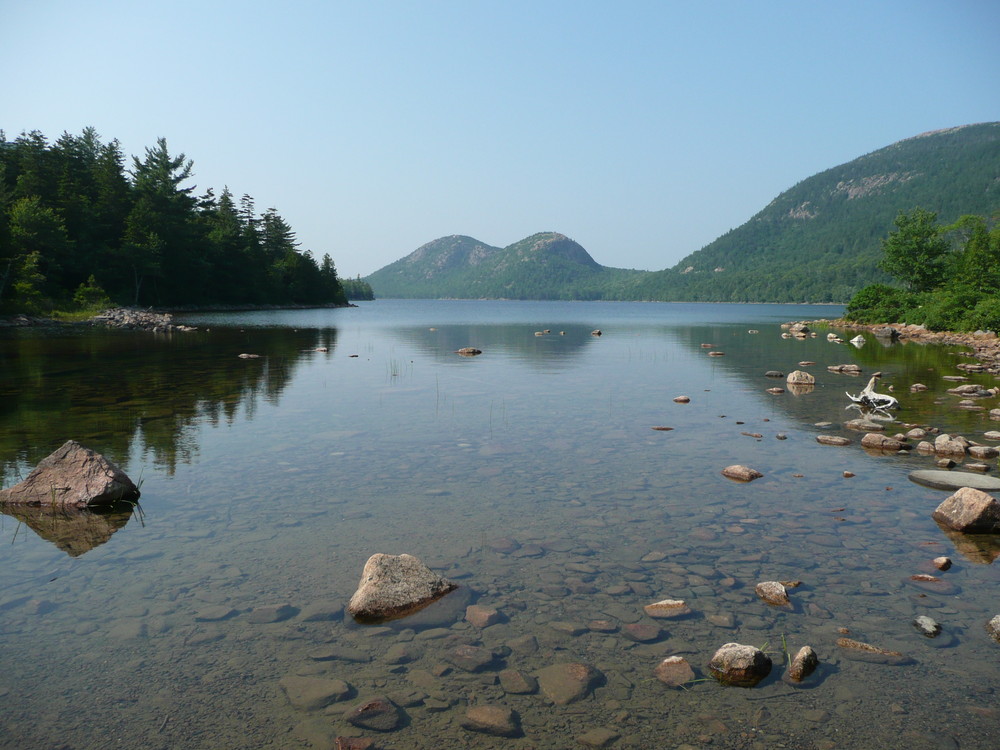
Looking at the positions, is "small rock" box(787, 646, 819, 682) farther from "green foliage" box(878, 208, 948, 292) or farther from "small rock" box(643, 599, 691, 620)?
"green foliage" box(878, 208, 948, 292)

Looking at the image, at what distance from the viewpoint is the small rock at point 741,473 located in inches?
527

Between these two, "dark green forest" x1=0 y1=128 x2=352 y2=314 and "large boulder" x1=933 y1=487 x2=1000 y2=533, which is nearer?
"large boulder" x1=933 y1=487 x2=1000 y2=533

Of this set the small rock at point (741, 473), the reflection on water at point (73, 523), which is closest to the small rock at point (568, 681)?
the reflection on water at point (73, 523)

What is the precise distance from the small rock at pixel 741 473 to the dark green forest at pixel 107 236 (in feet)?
251

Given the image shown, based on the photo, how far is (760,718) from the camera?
574cm

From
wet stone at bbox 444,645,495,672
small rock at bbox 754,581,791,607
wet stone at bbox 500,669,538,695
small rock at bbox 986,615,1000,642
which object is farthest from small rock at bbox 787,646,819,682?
wet stone at bbox 444,645,495,672

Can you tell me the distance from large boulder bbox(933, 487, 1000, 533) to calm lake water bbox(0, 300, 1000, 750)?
500mm

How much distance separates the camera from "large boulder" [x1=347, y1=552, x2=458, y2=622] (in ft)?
24.9

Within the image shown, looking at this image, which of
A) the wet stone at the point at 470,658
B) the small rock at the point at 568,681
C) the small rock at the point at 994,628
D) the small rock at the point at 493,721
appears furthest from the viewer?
the small rock at the point at 994,628

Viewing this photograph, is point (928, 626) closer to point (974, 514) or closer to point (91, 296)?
point (974, 514)

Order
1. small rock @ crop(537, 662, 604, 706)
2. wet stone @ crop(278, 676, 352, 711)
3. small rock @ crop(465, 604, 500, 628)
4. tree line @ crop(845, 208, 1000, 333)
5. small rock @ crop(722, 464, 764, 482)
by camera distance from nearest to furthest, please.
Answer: wet stone @ crop(278, 676, 352, 711) < small rock @ crop(537, 662, 604, 706) < small rock @ crop(465, 604, 500, 628) < small rock @ crop(722, 464, 764, 482) < tree line @ crop(845, 208, 1000, 333)

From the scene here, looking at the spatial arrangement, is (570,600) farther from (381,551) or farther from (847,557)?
(847,557)

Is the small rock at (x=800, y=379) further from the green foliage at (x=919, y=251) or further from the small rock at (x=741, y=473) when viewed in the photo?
the green foliage at (x=919, y=251)

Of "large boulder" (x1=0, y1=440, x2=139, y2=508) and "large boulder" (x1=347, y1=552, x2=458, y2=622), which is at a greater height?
"large boulder" (x1=0, y1=440, x2=139, y2=508)
